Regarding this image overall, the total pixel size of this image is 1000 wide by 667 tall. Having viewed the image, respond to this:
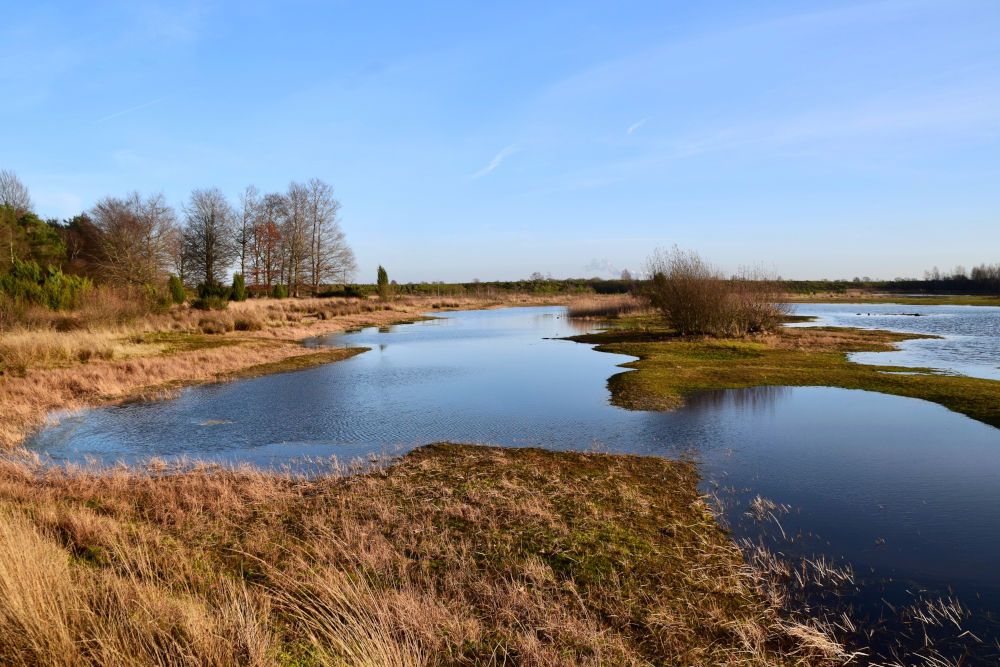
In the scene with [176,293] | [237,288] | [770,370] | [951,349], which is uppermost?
[237,288]

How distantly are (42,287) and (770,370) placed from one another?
100 feet

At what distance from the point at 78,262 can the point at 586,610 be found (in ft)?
190

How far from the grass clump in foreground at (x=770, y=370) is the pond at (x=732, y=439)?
2.90ft

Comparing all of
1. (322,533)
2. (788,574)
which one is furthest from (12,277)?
(788,574)

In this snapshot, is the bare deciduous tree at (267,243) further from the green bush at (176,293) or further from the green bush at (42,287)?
the green bush at (42,287)

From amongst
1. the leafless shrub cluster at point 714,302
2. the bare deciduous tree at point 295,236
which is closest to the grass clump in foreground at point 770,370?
the leafless shrub cluster at point 714,302

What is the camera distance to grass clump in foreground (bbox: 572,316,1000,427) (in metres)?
15.2

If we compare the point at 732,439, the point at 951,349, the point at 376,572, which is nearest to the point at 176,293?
the point at 732,439

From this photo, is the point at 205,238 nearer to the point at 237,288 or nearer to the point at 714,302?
the point at 237,288

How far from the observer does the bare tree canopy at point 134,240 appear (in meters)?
46.5

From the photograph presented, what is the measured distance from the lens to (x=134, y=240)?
47.6 meters

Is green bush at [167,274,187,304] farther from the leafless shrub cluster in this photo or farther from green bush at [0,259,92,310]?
the leafless shrub cluster

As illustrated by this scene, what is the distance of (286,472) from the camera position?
9.30 m

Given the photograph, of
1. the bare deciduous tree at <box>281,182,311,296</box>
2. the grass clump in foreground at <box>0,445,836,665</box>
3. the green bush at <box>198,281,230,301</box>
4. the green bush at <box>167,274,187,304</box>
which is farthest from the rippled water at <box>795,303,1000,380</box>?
the bare deciduous tree at <box>281,182,311,296</box>
